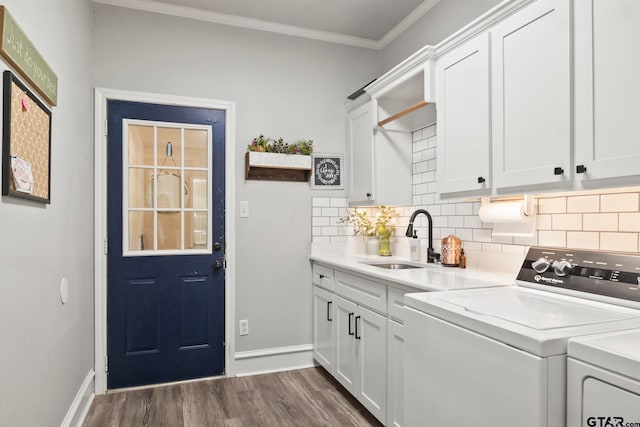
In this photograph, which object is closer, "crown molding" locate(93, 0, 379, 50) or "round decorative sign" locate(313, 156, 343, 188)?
"crown molding" locate(93, 0, 379, 50)

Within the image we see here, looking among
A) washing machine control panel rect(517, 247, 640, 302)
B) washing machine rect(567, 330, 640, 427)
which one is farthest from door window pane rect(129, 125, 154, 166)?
washing machine rect(567, 330, 640, 427)

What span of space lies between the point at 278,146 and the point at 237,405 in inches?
73.6

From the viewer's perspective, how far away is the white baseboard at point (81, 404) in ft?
7.10

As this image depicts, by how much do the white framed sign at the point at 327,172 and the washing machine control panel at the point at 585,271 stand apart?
1.83m

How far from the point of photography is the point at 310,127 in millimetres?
3393

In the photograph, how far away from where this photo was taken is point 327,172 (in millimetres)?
3438

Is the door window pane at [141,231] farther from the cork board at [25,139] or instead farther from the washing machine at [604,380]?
the washing machine at [604,380]

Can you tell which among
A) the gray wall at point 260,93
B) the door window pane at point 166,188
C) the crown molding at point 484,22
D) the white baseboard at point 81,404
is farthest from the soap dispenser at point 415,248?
the white baseboard at point 81,404

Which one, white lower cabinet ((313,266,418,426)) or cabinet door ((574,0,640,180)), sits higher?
cabinet door ((574,0,640,180))

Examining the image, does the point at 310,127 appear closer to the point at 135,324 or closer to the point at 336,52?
the point at 336,52

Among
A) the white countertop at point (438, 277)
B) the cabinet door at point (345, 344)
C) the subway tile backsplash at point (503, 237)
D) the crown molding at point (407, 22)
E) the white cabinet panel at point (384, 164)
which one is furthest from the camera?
the white cabinet panel at point (384, 164)

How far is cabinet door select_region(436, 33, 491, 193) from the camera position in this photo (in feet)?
6.36

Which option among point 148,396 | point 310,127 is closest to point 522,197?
point 310,127

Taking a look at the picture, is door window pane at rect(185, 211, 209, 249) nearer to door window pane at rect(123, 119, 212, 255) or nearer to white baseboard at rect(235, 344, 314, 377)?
door window pane at rect(123, 119, 212, 255)
